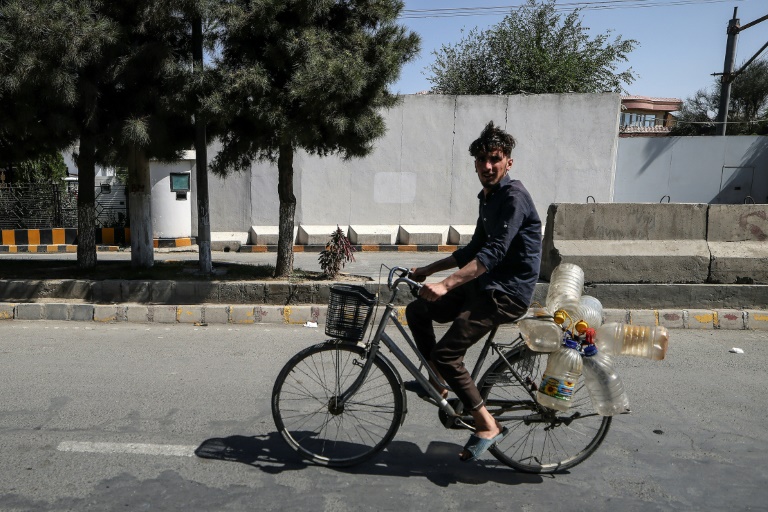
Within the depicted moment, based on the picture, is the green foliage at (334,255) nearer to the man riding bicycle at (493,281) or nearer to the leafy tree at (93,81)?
the leafy tree at (93,81)

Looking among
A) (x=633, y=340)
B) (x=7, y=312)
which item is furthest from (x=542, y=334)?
(x=7, y=312)

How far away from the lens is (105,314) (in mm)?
7719

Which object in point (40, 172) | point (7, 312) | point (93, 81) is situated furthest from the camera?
point (40, 172)

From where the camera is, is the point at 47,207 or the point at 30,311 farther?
the point at 47,207

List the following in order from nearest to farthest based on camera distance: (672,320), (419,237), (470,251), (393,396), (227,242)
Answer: (393,396), (470,251), (672,320), (227,242), (419,237)

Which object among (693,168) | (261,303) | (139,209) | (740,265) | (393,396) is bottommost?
(261,303)

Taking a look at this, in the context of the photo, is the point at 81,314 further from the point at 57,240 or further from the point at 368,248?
the point at 57,240

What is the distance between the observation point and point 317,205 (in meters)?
15.6

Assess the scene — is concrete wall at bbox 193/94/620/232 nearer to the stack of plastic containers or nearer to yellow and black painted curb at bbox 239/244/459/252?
yellow and black painted curb at bbox 239/244/459/252

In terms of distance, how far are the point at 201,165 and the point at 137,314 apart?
2.35 metres

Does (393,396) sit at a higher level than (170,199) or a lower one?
lower

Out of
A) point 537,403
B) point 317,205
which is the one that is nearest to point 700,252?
point 537,403

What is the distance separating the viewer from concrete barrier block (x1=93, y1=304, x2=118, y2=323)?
7707mm

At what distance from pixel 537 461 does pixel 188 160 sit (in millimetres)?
12470
